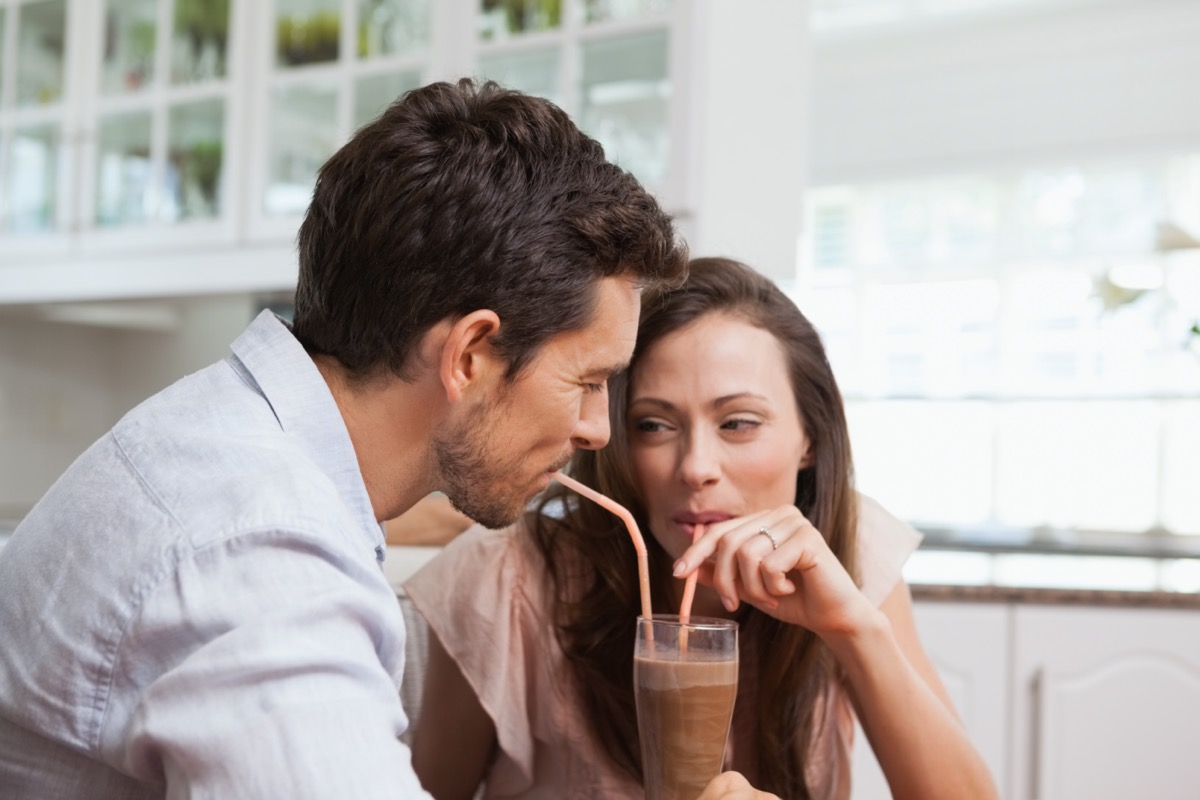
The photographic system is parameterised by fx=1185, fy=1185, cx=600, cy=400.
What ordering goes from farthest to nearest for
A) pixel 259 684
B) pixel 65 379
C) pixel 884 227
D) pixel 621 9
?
1. pixel 884 227
2. pixel 65 379
3. pixel 621 9
4. pixel 259 684

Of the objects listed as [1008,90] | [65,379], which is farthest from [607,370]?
[1008,90]

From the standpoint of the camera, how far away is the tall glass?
103 centimetres

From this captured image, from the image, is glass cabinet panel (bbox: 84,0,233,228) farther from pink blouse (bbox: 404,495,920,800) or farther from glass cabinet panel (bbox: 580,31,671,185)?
pink blouse (bbox: 404,495,920,800)

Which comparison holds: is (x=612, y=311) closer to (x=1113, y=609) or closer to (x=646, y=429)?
(x=646, y=429)

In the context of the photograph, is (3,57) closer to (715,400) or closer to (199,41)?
→ (199,41)

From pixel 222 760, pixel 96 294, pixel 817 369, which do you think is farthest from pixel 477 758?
pixel 96 294

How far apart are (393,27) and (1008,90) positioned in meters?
4.34

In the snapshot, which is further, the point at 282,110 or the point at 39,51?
the point at 39,51

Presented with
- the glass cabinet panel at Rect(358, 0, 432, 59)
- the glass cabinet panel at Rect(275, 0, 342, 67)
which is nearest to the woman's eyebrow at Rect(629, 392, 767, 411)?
the glass cabinet panel at Rect(358, 0, 432, 59)

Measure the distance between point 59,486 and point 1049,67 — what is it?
6.45 metres

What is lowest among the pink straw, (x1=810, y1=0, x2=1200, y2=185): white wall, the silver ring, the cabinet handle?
the cabinet handle

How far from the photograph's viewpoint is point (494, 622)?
4.94ft

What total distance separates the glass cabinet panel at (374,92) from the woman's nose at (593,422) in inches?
90.2

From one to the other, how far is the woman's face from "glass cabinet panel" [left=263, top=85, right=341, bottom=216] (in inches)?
85.5
